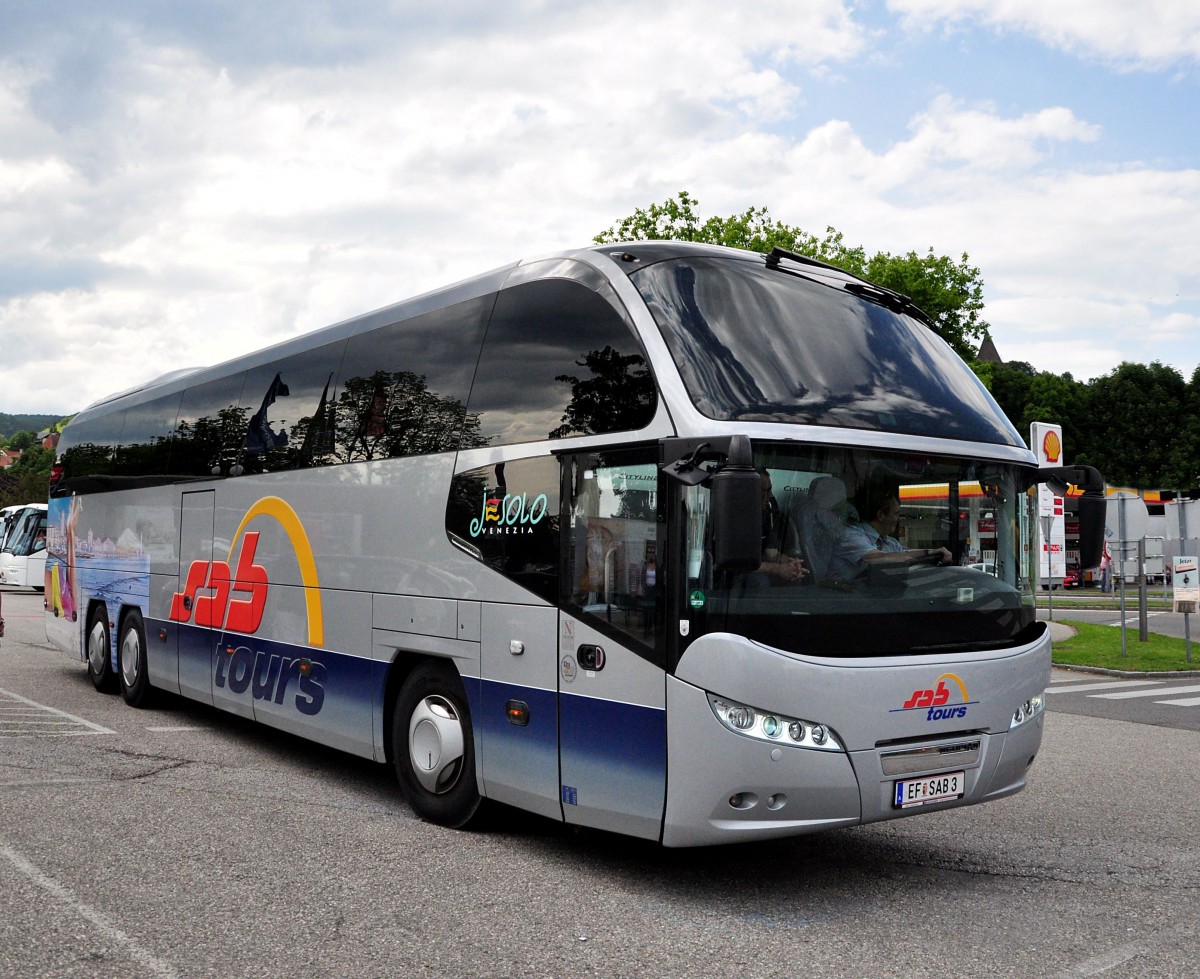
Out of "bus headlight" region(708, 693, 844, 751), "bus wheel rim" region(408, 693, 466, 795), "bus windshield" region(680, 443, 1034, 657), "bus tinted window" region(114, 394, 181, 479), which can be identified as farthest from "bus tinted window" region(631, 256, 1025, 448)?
"bus tinted window" region(114, 394, 181, 479)

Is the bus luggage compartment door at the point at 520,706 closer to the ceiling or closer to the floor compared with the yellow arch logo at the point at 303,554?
closer to the floor

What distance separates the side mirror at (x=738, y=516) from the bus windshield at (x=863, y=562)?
34 cm

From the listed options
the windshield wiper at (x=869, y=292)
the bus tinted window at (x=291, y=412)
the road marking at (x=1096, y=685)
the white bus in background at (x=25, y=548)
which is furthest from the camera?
the white bus in background at (x=25, y=548)

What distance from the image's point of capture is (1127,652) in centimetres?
2014

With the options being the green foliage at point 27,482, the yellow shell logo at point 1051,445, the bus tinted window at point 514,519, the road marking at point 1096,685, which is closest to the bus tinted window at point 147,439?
the bus tinted window at point 514,519

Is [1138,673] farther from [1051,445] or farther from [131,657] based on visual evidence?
[131,657]

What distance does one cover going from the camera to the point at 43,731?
10391 millimetres

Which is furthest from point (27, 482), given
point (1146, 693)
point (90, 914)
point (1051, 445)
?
point (90, 914)

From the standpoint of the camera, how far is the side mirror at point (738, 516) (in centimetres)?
512

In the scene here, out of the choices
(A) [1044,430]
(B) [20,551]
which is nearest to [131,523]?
(A) [1044,430]

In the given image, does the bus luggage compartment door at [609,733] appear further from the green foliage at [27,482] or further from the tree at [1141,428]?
the green foliage at [27,482]

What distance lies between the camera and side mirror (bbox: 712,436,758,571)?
5.12m

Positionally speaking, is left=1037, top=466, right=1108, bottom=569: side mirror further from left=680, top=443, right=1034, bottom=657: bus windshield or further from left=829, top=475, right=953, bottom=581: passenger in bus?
left=829, top=475, right=953, bottom=581: passenger in bus

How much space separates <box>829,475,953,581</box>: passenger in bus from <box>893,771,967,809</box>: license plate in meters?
1.04
